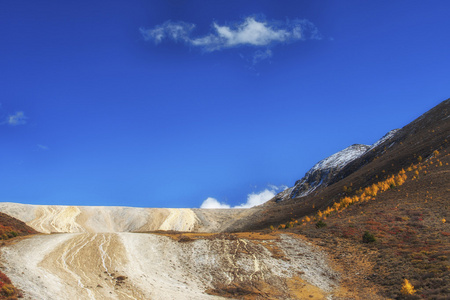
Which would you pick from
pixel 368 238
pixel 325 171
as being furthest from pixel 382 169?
pixel 325 171

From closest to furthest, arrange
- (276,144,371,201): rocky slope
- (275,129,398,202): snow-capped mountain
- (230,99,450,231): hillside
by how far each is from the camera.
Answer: (230,99,450,231): hillside < (275,129,398,202): snow-capped mountain < (276,144,371,201): rocky slope

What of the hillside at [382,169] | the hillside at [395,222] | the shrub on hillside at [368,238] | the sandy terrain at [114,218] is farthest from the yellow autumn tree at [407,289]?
the sandy terrain at [114,218]

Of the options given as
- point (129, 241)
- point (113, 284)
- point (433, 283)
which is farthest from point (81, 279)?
point (433, 283)

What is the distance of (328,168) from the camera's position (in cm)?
9375

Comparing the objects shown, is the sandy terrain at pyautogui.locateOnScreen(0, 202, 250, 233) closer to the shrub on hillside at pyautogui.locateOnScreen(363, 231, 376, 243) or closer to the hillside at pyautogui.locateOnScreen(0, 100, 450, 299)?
the hillside at pyautogui.locateOnScreen(0, 100, 450, 299)

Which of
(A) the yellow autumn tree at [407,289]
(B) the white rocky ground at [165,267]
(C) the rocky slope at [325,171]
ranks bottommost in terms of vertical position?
(A) the yellow autumn tree at [407,289]

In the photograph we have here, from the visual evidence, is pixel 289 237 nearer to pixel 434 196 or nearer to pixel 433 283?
pixel 433 283

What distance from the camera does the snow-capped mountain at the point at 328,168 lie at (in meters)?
88.6

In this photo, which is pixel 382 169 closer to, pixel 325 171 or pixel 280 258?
pixel 280 258

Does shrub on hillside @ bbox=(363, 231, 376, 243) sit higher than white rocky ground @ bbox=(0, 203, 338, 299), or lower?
lower

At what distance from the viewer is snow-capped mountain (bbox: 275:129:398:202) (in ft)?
291

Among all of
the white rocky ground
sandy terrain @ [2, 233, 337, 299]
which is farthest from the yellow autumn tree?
sandy terrain @ [2, 233, 337, 299]

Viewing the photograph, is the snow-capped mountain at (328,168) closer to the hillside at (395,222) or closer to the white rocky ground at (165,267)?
the hillside at (395,222)

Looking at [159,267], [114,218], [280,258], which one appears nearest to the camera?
[159,267]
